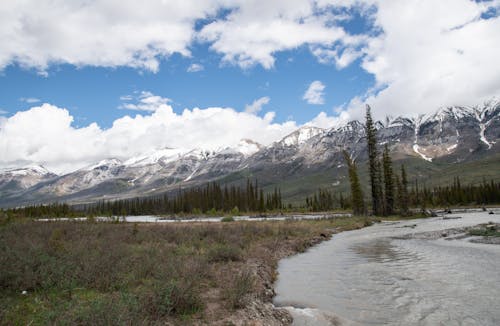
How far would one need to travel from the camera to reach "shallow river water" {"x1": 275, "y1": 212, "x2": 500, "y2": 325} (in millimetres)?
11047

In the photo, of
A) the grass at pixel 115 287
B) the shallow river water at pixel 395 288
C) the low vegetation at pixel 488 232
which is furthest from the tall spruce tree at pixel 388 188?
the grass at pixel 115 287

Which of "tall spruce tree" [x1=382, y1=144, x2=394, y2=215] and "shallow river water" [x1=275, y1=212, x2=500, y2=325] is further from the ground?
"tall spruce tree" [x1=382, y1=144, x2=394, y2=215]

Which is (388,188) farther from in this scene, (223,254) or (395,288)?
(395,288)

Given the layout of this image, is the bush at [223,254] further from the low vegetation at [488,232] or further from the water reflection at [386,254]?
the low vegetation at [488,232]

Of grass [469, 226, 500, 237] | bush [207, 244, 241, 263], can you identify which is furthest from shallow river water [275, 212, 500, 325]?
grass [469, 226, 500, 237]

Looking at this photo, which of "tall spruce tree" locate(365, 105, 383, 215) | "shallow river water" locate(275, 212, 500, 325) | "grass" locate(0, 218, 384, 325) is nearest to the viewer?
"grass" locate(0, 218, 384, 325)

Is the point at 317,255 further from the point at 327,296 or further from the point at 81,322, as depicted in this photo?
the point at 81,322

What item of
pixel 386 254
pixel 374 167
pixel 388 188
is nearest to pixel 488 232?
pixel 386 254

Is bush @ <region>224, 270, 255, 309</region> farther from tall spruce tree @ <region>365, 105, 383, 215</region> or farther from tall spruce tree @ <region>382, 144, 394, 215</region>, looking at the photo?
tall spruce tree @ <region>382, 144, 394, 215</region>

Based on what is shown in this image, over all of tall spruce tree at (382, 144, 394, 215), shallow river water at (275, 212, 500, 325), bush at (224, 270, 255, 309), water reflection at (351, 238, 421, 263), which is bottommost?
water reflection at (351, 238, 421, 263)

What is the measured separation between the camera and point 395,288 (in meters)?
14.5

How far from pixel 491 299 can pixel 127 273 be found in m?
13.5

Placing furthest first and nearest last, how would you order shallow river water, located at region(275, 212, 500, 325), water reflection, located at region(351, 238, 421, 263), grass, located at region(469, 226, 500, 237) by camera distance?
grass, located at region(469, 226, 500, 237) < water reflection, located at region(351, 238, 421, 263) < shallow river water, located at region(275, 212, 500, 325)

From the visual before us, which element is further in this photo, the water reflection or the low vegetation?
the low vegetation
